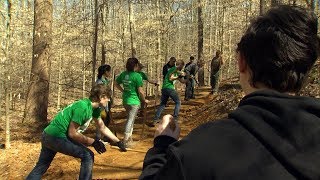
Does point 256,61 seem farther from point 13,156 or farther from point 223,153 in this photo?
point 13,156

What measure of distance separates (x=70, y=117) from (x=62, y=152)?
0.53 m

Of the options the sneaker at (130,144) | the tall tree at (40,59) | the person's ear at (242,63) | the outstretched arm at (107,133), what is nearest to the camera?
the person's ear at (242,63)

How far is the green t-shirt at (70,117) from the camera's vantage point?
5.55 m

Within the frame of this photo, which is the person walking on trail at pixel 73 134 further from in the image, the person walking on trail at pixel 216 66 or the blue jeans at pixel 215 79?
the blue jeans at pixel 215 79

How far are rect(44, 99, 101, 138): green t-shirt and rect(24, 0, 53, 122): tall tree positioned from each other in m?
7.88

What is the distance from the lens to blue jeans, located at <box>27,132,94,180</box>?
567 cm

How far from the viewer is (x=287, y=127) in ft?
4.48

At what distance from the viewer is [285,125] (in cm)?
137

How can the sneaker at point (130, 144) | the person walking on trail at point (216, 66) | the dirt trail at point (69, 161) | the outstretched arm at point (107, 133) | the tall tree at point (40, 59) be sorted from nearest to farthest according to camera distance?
the outstretched arm at point (107, 133), the dirt trail at point (69, 161), the sneaker at point (130, 144), the tall tree at point (40, 59), the person walking on trail at point (216, 66)

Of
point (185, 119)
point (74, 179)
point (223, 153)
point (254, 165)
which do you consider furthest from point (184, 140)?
point (185, 119)

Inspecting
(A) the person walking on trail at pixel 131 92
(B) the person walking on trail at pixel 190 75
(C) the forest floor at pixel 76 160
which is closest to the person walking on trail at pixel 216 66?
(B) the person walking on trail at pixel 190 75

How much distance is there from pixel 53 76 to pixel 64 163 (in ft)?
177

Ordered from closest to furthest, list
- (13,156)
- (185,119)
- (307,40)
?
(307,40), (13,156), (185,119)

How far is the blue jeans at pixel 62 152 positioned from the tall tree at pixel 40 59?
7.73m
